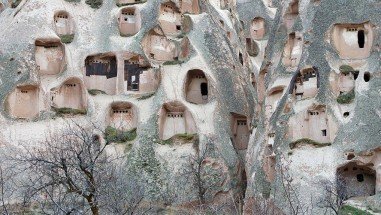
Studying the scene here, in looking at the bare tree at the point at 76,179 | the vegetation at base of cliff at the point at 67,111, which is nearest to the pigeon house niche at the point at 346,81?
the bare tree at the point at 76,179

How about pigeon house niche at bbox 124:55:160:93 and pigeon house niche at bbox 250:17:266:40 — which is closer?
pigeon house niche at bbox 124:55:160:93

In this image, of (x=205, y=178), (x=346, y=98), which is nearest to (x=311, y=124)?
(x=346, y=98)

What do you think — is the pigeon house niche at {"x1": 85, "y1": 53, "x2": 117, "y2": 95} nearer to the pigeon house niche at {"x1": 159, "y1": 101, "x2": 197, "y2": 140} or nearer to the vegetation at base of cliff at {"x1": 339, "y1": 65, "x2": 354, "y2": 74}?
the pigeon house niche at {"x1": 159, "y1": 101, "x2": 197, "y2": 140}

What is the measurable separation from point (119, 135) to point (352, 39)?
11861 millimetres

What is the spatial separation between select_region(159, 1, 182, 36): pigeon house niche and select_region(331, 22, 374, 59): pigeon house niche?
10.0m

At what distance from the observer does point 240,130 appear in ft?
108

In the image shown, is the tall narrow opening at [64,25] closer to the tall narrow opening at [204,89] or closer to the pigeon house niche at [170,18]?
the pigeon house niche at [170,18]

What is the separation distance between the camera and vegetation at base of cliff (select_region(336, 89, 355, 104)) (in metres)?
26.8

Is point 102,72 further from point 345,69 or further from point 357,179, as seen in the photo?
point 357,179

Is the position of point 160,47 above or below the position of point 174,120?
above

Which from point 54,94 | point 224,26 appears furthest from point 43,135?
point 224,26

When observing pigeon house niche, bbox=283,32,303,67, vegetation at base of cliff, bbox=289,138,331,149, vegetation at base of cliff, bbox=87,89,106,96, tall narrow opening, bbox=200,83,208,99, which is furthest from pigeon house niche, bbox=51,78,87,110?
vegetation at base of cliff, bbox=289,138,331,149

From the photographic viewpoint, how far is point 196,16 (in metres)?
34.8

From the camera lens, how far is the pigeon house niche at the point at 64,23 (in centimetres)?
3444
